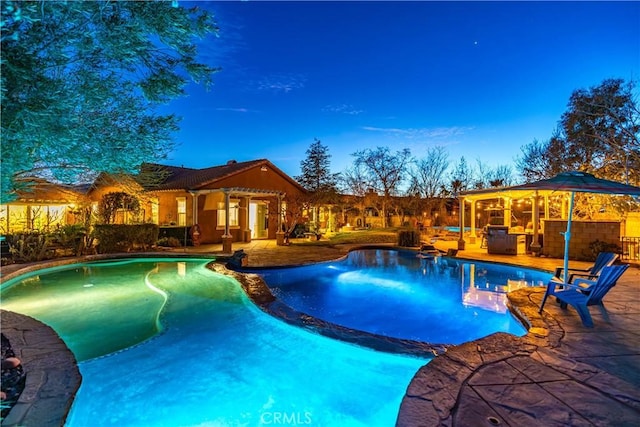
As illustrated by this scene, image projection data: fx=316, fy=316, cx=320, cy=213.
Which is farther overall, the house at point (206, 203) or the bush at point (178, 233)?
the bush at point (178, 233)

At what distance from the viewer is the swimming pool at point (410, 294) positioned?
685 centimetres

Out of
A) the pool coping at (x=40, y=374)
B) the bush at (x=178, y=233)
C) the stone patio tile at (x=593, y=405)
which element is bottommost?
the pool coping at (x=40, y=374)

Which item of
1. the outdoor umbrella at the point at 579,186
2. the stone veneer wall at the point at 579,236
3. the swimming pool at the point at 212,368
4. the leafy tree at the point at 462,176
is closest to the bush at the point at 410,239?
the stone veneer wall at the point at 579,236

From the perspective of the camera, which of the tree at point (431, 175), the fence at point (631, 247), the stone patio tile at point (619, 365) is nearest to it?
the stone patio tile at point (619, 365)

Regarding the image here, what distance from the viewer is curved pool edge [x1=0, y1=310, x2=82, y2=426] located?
2.84 metres

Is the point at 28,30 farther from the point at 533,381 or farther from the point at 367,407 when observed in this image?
the point at 533,381

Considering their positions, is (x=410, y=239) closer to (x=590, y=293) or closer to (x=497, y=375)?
(x=590, y=293)

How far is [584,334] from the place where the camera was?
470 centimetres

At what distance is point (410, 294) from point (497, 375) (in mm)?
6200

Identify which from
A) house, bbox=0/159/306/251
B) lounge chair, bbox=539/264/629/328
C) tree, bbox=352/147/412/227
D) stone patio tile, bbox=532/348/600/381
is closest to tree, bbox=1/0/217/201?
stone patio tile, bbox=532/348/600/381

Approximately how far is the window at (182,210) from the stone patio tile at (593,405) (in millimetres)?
19290

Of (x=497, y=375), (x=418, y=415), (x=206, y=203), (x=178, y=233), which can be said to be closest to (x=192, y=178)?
(x=206, y=203)

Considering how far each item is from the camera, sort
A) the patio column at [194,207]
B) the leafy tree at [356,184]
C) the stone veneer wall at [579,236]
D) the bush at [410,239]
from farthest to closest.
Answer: the leafy tree at [356,184] → the patio column at [194,207] → the bush at [410,239] → the stone veneer wall at [579,236]

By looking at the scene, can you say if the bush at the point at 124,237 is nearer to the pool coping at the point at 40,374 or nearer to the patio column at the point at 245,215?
the patio column at the point at 245,215
